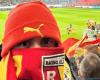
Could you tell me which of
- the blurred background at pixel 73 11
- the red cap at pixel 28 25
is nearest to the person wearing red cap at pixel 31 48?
the red cap at pixel 28 25

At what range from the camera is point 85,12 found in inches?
134

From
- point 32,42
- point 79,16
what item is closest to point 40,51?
point 32,42

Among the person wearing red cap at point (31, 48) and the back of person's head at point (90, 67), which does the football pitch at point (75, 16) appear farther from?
the person wearing red cap at point (31, 48)

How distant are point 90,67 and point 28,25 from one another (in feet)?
1.12

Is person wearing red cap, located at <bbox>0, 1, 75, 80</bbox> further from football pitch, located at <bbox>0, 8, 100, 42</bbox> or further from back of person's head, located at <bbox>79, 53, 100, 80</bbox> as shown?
football pitch, located at <bbox>0, 8, 100, 42</bbox>

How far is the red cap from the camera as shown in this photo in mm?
896

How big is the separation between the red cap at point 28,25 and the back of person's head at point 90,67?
0.27 meters

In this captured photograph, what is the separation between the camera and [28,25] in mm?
916

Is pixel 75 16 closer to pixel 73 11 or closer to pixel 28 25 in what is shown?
pixel 73 11

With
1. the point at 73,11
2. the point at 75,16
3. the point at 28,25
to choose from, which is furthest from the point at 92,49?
the point at 73,11

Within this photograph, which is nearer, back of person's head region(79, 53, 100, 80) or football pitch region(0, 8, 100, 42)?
back of person's head region(79, 53, 100, 80)

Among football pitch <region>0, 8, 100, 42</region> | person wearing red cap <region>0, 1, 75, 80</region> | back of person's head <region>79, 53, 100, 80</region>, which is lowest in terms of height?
football pitch <region>0, 8, 100, 42</region>

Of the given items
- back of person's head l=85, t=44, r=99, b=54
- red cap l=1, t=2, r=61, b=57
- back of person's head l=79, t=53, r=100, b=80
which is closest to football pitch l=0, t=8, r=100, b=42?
back of person's head l=85, t=44, r=99, b=54

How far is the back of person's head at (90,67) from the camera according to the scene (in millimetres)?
1165
